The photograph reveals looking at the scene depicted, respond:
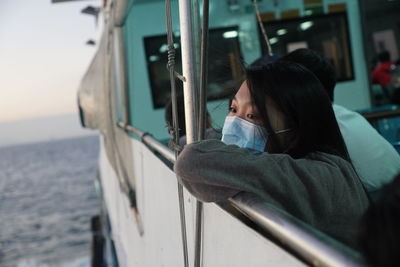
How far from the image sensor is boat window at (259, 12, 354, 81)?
6.93 metres

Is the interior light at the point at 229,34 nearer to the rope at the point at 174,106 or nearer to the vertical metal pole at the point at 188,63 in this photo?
the rope at the point at 174,106

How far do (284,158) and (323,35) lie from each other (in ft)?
20.0

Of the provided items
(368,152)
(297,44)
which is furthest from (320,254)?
(297,44)

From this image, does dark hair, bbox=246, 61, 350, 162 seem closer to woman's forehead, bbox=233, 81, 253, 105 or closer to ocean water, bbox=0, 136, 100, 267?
woman's forehead, bbox=233, 81, 253, 105

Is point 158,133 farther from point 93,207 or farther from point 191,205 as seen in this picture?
point 93,207

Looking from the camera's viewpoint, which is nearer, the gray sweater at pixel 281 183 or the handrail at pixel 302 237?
the handrail at pixel 302 237

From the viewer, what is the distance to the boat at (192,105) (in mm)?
1113

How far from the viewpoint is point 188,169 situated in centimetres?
129

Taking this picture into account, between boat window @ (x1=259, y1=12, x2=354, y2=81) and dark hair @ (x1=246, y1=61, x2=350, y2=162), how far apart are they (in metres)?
5.59

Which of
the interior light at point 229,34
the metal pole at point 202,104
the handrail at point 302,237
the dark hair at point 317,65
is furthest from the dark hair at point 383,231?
the interior light at point 229,34

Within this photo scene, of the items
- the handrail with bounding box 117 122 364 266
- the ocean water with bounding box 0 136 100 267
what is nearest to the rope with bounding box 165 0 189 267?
the handrail with bounding box 117 122 364 266

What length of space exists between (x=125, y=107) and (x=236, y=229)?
136 inches

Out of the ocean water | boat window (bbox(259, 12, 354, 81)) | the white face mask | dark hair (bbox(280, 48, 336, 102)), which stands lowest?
the ocean water

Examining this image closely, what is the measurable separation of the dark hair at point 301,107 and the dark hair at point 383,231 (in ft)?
2.79
